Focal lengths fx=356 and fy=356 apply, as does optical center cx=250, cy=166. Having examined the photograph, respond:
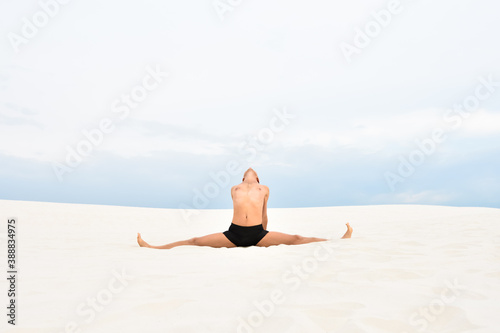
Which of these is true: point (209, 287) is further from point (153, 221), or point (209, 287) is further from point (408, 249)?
point (153, 221)

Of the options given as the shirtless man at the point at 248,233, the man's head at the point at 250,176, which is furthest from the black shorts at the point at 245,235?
the man's head at the point at 250,176

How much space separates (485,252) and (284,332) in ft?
11.2

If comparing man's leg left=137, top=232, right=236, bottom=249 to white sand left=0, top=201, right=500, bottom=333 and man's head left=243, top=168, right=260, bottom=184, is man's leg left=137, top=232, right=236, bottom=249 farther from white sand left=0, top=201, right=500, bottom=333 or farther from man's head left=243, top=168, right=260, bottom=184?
man's head left=243, top=168, right=260, bottom=184

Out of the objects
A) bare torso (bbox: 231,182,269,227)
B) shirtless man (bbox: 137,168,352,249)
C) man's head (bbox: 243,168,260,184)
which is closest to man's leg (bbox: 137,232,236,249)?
shirtless man (bbox: 137,168,352,249)

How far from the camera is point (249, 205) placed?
5215 mm

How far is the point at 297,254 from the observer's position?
419 cm

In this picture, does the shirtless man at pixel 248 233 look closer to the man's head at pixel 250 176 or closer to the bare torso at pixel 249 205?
the bare torso at pixel 249 205

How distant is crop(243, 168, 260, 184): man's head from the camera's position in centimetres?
570

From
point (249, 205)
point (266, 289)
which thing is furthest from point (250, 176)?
point (266, 289)

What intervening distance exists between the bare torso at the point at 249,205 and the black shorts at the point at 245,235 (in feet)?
0.21

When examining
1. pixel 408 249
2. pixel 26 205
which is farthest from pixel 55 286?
pixel 26 205

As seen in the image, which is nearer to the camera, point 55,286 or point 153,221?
point 55,286

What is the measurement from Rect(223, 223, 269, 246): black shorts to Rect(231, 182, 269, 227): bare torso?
6 cm

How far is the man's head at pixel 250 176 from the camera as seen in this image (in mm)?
5699
